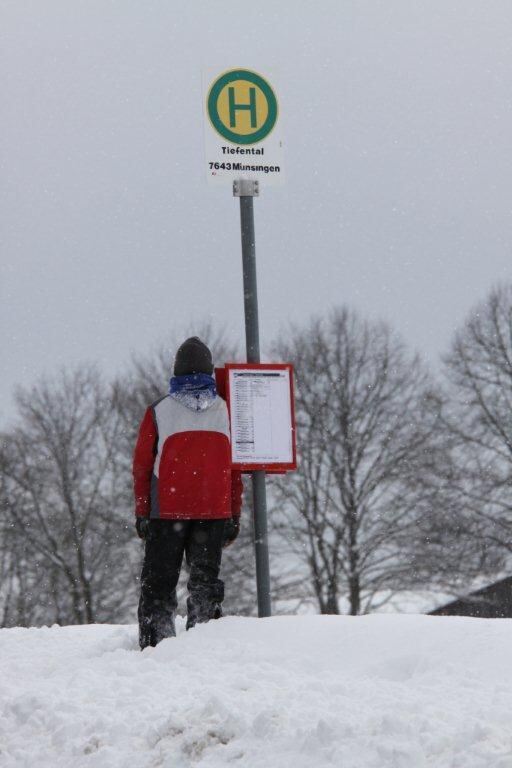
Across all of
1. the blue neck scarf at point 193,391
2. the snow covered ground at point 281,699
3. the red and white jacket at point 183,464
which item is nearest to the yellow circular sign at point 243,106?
the blue neck scarf at point 193,391

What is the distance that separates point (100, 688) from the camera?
4641 millimetres

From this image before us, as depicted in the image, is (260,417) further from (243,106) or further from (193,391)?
(243,106)

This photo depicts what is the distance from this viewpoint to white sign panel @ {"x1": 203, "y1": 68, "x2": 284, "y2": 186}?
6559 millimetres

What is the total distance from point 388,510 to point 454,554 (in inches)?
86.7

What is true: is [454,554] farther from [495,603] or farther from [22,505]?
[22,505]

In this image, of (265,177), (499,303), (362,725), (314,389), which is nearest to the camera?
(362,725)

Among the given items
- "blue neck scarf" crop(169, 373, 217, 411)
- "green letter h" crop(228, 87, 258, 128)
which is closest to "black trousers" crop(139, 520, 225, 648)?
"blue neck scarf" crop(169, 373, 217, 411)

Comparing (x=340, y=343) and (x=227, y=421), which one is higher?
(x=340, y=343)

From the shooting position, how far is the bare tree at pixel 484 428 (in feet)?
95.2

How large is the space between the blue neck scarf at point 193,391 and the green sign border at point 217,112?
160cm

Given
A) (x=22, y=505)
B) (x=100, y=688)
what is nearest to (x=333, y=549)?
(x=22, y=505)

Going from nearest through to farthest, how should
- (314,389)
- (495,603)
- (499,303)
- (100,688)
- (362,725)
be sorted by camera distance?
(362,725) → (100,688) → (495,603) → (314,389) → (499,303)

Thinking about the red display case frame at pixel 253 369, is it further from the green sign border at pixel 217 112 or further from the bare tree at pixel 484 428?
the bare tree at pixel 484 428

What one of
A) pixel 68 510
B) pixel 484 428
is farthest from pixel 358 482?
pixel 68 510
